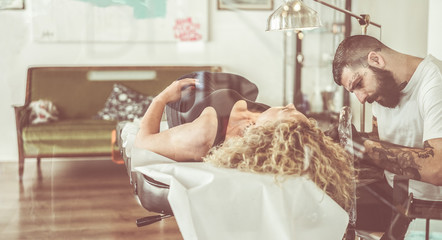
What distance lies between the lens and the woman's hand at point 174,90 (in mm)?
936

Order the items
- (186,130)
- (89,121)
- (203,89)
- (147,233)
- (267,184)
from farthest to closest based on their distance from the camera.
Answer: (147,233) → (89,121) → (203,89) → (186,130) → (267,184)

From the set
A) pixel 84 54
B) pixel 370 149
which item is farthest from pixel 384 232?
pixel 84 54

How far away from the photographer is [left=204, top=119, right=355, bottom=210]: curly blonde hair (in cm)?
71

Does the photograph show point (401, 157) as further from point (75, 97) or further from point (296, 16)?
point (75, 97)

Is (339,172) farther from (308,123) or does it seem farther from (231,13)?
(231,13)

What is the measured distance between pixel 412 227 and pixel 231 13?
0.68 m

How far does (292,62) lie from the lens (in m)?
1.17

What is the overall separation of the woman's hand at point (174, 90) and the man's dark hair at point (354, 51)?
0.33 meters

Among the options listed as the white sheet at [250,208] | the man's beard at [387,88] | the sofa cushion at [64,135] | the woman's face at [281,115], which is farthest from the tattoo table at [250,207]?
the sofa cushion at [64,135]

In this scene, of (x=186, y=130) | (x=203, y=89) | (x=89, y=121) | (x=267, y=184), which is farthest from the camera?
(x=89, y=121)

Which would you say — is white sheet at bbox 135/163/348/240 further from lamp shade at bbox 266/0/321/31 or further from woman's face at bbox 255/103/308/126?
lamp shade at bbox 266/0/321/31

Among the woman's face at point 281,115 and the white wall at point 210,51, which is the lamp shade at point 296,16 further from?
the woman's face at point 281,115

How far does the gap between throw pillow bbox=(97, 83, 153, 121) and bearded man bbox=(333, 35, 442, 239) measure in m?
0.49

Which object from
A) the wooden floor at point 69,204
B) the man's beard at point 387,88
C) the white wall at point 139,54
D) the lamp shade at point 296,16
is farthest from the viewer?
the wooden floor at point 69,204
